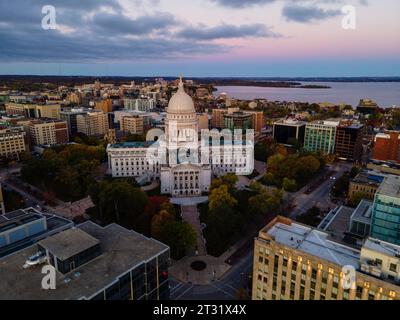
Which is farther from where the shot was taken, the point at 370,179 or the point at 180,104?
the point at 180,104

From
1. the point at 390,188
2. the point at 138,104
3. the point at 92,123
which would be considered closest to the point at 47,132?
the point at 92,123

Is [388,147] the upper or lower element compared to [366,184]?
upper

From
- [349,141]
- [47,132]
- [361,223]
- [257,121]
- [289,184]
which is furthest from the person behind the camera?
[257,121]

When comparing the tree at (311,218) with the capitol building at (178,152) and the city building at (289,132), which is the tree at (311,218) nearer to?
the capitol building at (178,152)

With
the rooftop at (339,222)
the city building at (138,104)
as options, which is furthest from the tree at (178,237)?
the city building at (138,104)

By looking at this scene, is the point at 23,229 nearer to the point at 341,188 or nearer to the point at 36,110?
the point at 341,188

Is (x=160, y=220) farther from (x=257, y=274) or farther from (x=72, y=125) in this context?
(x=72, y=125)
